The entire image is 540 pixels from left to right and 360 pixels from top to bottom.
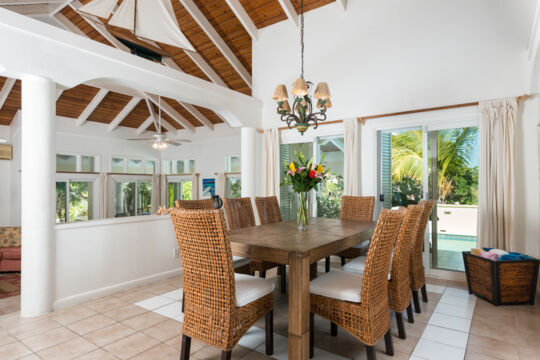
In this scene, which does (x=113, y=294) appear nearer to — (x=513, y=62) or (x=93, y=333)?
(x=93, y=333)

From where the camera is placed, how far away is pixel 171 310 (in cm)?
307

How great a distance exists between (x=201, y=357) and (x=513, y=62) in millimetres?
4408

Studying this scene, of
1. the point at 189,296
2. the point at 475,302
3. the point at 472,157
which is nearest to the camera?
the point at 189,296

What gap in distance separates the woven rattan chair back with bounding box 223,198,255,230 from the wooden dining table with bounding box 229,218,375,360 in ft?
2.17

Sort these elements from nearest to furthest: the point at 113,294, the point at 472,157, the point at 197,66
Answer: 1. the point at 113,294
2. the point at 472,157
3. the point at 197,66

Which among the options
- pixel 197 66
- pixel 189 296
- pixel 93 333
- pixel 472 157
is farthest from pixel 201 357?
pixel 197 66

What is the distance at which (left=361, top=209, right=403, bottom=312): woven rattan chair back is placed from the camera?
1917 millimetres

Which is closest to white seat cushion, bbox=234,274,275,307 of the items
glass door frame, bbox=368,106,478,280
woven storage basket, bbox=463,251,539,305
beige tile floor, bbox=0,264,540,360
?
beige tile floor, bbox=0,264,540,360

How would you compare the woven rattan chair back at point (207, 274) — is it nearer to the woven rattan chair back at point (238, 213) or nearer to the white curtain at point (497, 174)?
the woven rattan chair back at point (238, 213)

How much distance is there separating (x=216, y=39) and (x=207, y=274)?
481 centimetres

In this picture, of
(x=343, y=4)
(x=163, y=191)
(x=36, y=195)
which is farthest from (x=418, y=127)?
(x=163, y=191)

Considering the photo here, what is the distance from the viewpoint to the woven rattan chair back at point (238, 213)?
11.6 ft

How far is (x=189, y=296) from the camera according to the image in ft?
6.59

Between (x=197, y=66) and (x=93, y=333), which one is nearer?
(x=93, y=333)
